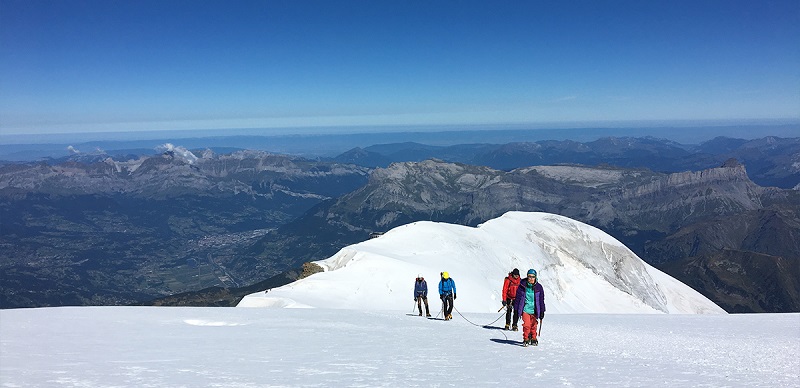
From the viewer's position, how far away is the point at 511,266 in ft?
229

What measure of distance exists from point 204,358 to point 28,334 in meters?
8.75

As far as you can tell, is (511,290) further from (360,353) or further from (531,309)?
(360,353)

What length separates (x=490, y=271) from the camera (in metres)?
63.0

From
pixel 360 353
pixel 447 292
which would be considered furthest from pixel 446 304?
pixel 360 353

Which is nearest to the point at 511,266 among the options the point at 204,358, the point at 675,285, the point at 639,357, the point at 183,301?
the point at 675,285

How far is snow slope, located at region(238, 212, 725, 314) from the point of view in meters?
45.7

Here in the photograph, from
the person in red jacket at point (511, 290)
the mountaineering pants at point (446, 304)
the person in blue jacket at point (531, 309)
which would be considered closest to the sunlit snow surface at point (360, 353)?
the person in blue jacket at point (531, 309)

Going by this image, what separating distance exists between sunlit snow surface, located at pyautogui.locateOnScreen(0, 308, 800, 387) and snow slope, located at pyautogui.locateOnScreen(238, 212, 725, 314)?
14.5 meters

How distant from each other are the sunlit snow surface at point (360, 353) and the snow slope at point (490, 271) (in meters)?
14.5

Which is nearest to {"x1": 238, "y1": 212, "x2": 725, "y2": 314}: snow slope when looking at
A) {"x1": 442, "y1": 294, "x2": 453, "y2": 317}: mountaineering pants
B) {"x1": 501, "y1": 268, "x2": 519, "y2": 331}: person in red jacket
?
{"x1": 442, "y1": 294, "x2": 453, "y2": 317}: mountaineering pants

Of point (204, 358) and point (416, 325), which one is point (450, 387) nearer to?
point (204, 358)

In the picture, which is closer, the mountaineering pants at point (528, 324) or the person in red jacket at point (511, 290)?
the mountaineering pants at point (528, 324)

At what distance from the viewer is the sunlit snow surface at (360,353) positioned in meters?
14.2

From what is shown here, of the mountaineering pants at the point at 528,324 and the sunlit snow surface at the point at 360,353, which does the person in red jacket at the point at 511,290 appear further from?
the mountaineering pants at the point at 528,324
